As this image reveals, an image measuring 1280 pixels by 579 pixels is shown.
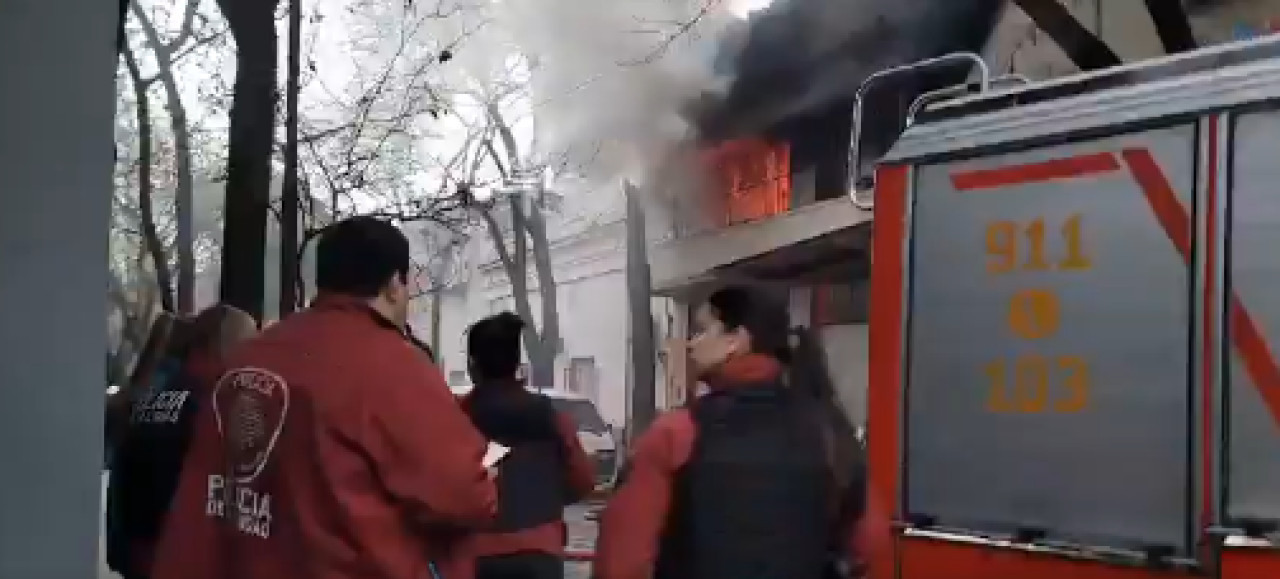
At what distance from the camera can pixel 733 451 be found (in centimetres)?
288

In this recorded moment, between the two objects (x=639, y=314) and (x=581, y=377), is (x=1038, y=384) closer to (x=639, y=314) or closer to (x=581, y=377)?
(x=639, y=314)

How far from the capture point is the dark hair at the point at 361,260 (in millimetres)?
2576

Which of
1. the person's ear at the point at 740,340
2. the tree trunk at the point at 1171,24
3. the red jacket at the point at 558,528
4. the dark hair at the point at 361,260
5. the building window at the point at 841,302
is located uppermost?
the tree trunk at the point at 1171,24

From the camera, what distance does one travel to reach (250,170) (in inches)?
152

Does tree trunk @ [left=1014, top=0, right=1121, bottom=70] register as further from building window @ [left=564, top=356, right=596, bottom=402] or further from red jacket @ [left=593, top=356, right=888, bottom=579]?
building window @ [left=564, top=356, right=596, bottom=402]

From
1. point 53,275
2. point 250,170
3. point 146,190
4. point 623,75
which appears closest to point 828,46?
point 623,75

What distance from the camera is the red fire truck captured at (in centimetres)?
261

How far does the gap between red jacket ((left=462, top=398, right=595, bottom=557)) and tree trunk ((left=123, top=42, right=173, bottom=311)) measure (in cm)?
106

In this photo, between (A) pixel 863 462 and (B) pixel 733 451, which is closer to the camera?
(B) pixel 733 451

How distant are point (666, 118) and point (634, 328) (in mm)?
538

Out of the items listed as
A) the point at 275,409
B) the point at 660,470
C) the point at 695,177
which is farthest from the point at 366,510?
the point at 695,177

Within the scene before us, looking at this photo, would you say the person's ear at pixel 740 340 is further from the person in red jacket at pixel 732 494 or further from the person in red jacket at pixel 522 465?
the person in red jacket at pixel 522 465

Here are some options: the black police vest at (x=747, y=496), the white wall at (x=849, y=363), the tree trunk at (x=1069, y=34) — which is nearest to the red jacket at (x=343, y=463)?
the black police vest at (x=747, y=496)

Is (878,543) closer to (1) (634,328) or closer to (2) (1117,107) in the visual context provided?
(1) (634,328)
